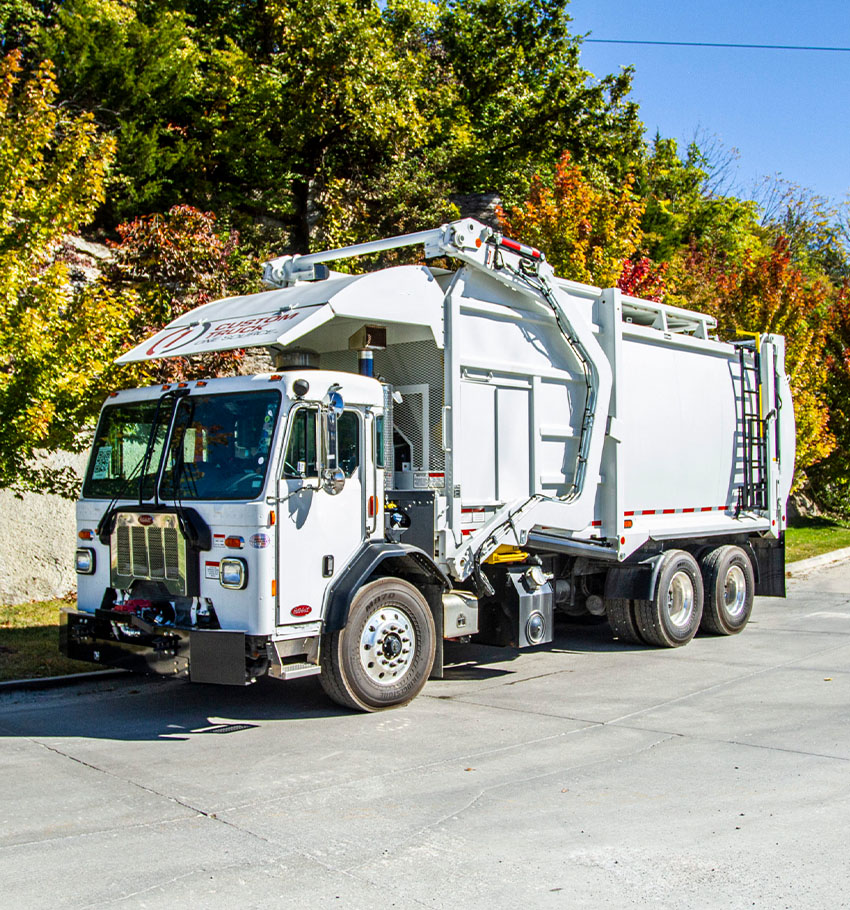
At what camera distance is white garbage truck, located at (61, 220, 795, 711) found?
23.7ft

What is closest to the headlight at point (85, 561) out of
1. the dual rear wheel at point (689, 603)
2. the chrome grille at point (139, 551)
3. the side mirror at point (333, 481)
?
the chrome grille at point (139, 551)

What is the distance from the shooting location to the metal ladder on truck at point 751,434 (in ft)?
40.4

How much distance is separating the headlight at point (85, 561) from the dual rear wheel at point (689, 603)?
5.49 metres

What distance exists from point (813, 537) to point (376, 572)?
17.3 meters

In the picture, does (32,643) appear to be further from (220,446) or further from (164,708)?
(220,446)

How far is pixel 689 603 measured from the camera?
11055 mm

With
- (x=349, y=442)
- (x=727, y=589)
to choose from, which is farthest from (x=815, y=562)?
(x=349, y=442)

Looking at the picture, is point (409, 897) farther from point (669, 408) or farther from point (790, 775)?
point (669, 408)

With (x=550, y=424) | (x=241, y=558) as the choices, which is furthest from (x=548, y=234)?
(x=241, y=558)

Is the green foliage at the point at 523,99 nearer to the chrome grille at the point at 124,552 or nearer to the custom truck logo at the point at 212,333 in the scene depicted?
the custom truck logo at the point at 212,333

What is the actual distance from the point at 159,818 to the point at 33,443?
17.7 ft

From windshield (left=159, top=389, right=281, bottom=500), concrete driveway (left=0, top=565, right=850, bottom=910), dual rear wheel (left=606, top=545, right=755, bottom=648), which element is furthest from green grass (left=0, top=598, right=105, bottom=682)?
dual rear wheel (left=606, top=545, right=755, bottom=648)

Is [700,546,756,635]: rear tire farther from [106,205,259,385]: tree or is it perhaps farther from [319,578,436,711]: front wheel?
[106,205,259,385]: tree

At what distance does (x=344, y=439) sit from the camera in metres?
7.68
